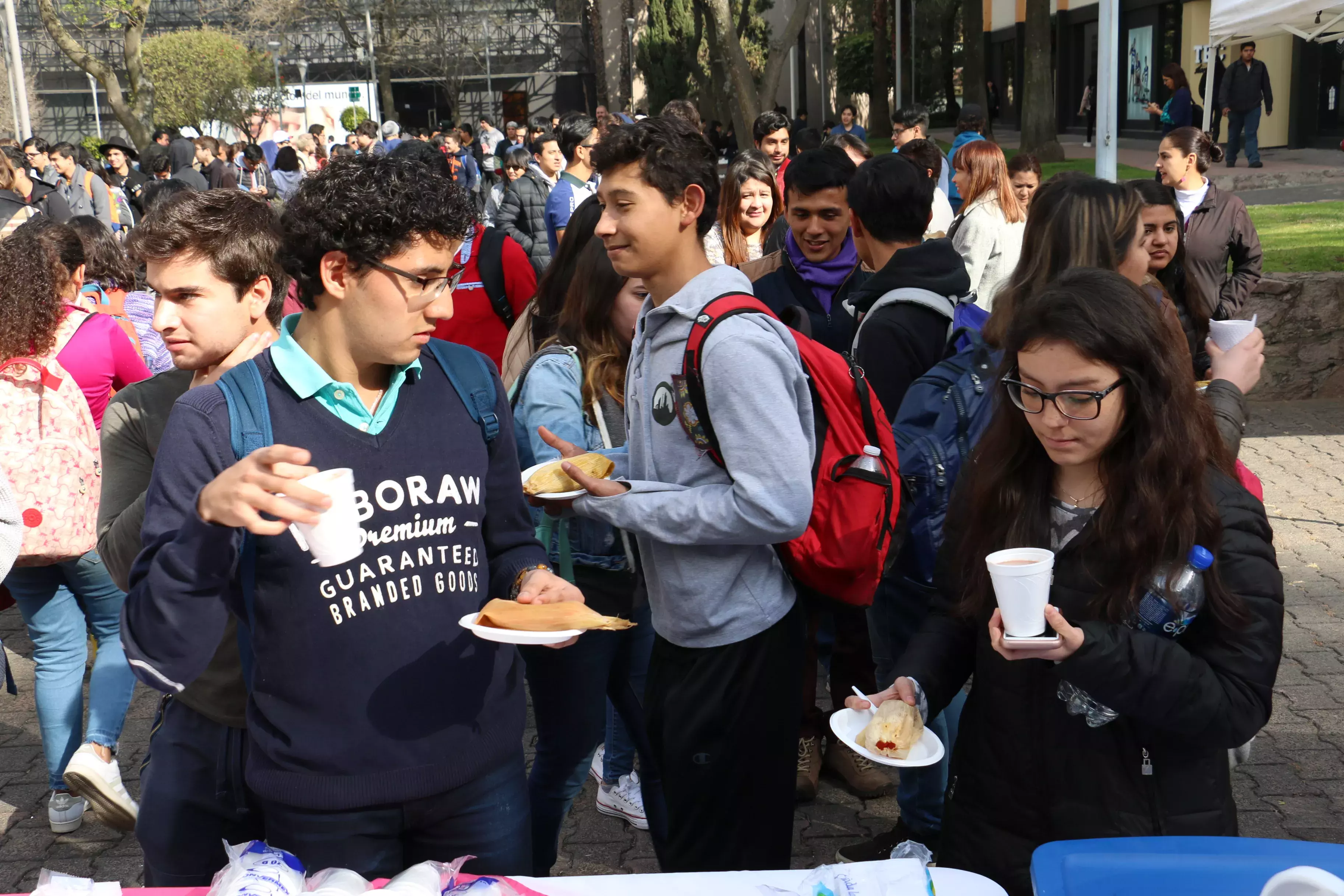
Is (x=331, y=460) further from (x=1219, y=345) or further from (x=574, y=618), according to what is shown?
(x=1219, y=345)

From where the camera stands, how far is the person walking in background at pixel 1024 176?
7.50 metres

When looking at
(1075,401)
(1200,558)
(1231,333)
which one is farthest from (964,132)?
(1200,558)

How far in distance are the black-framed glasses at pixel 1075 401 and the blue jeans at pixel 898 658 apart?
47.3 inches

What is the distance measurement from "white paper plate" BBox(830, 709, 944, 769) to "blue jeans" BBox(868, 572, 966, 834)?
1074 millimetres

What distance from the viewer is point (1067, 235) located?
3.26m

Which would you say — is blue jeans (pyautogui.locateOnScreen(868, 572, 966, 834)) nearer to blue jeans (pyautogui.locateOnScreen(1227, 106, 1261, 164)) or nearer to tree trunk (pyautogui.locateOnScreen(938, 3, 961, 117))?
blue jeans (pyautogui.locateOnScreen(1227, 106, 1261, 164))

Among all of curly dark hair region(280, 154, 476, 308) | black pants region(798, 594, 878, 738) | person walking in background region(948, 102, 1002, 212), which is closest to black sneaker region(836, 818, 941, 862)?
black pants region(798, 594, 878, 738)

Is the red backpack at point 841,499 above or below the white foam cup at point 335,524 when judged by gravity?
below

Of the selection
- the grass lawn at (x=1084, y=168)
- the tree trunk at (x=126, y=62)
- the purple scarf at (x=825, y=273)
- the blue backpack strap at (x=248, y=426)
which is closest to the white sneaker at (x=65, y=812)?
the blue backpack strap at (x=248, y=426)

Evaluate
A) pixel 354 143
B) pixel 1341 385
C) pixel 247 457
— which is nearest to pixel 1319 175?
pixel 1341 385

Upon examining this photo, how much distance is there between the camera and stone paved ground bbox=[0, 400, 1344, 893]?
392cm

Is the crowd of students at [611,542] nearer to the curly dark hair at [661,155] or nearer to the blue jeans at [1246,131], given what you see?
the curly dark hair at [661,155]

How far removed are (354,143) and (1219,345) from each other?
19.3m

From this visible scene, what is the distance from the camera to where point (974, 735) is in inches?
92.1
